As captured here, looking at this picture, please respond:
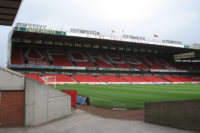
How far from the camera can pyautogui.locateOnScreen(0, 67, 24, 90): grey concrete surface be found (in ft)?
26.8

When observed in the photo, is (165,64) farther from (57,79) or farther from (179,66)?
(57,79)

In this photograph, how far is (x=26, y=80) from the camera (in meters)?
8.55

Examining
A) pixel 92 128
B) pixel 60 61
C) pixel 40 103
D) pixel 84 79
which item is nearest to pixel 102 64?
pixel 84 79

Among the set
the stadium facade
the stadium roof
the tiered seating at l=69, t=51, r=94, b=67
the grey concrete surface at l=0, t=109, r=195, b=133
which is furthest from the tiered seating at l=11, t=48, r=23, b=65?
the grey concrete surface at l=0, t=109, r=195, b=133

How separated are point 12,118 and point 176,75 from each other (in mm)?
65287

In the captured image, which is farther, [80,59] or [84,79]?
[80,59]

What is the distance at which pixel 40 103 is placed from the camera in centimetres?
→ 891

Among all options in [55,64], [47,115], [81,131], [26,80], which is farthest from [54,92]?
[55,64]

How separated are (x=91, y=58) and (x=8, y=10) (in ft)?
173

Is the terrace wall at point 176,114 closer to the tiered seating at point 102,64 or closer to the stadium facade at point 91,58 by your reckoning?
the stadium facade at point 91,58

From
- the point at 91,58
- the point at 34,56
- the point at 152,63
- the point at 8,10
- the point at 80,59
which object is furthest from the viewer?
the point at 152,63

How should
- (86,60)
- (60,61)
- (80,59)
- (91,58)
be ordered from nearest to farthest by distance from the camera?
(60,61), (80,59), (86,60), (91,58)

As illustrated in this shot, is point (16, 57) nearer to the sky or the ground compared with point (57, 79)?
nearer to the sky

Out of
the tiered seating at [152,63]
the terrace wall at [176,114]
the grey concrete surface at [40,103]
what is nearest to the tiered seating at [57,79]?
the tiered seating at [152,63]
